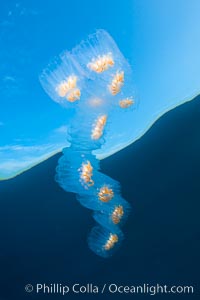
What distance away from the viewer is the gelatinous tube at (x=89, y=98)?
5621 mm

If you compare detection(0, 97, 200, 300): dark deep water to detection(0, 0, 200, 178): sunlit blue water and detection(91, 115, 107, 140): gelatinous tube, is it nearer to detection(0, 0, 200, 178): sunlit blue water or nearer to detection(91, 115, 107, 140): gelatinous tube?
detection(0, 0, 200, 178): sunlit blue water

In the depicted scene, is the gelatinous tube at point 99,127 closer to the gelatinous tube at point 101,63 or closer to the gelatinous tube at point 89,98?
the gelatinous tube at point 89,98

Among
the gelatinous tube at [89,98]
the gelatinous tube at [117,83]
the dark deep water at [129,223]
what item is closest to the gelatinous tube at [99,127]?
the gelatinous tube at [89,98]

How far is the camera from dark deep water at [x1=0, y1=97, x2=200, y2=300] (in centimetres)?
1072

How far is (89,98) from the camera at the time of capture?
6.16 m

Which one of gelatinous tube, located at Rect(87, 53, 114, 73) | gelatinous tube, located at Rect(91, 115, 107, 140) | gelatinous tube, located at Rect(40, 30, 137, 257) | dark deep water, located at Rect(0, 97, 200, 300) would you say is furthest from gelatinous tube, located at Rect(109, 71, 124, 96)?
dark deep water, located at Rect(0, 97, 200, 300)

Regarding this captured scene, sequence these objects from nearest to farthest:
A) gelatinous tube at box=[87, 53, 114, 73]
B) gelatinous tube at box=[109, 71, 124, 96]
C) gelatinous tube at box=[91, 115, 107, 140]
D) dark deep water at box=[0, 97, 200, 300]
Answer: gelatinous tube at box=[87, 53, 114, 73]
gelatinous tube at box=[109, 71, 124, 96]
gelatinous tube at box=[91, 115, 107, 140]
dark deep water at box=[0, 97, 200, 300]

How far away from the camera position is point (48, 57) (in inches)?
274

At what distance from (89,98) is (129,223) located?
7.16 metres

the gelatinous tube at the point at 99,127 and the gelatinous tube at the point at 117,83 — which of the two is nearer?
the gelatinous tube at the point at 117,83

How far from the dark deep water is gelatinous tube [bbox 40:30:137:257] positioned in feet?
10.9

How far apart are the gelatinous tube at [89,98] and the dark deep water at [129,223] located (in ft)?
10.9

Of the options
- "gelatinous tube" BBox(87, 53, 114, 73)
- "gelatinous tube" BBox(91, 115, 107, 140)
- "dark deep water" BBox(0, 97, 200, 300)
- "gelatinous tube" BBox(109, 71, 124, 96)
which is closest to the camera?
"gelatinous tube" BBox(87, 53, 114, 73)

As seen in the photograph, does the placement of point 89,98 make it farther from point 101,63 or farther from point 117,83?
point 101,63
